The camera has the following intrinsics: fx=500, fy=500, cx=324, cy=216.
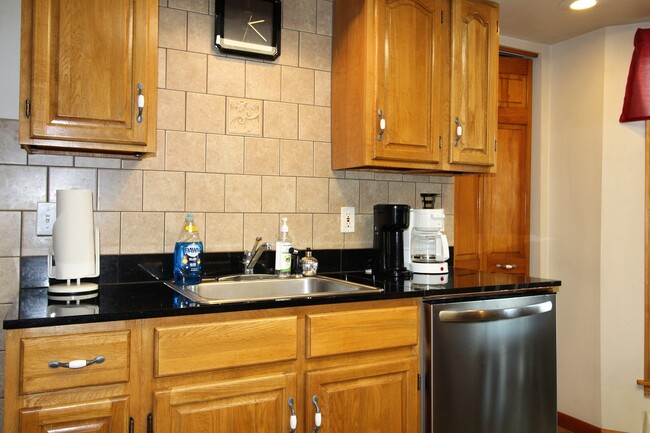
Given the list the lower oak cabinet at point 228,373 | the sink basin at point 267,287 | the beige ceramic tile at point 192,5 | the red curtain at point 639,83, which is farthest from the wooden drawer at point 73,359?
the red curtain at point 639,83

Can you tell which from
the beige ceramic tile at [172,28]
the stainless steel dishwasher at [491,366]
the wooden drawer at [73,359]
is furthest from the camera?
the beige ceramic tile at [172,28]

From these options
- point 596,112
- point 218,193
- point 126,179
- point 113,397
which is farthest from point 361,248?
point 596,112

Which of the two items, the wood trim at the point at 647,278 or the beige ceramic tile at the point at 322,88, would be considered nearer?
the beige ceramic tile at the point at 322,88

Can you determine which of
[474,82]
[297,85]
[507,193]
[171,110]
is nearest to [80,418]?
[171,110]

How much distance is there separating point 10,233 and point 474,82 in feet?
6.71

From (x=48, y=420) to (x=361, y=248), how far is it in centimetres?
153

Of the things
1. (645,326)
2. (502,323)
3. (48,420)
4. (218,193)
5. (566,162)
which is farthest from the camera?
(566,162)


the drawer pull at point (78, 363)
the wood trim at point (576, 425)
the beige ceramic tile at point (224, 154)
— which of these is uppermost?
the beige ceramic tile at point (224, 154)

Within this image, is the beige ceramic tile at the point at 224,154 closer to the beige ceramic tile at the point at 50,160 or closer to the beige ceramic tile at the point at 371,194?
the beige ceramic tile at the point at 50,160

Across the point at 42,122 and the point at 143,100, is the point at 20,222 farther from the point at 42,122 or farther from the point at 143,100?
the point at 143,100

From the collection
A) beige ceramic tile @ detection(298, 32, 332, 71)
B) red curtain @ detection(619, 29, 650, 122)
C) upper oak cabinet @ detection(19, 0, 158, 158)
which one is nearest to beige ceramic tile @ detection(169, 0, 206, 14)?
upper oak cabinet @ detection(19, 0, 158, 158)

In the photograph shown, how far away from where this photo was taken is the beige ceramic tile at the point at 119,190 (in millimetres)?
1942

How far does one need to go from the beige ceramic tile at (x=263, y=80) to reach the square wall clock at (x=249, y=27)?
0.05m

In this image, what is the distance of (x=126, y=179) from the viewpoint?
1.98 meters
